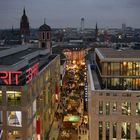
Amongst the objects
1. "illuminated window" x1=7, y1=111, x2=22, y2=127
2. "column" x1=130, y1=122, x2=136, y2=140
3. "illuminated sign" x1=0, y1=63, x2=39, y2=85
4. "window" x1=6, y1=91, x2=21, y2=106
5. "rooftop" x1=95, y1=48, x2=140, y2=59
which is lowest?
"column" x1=130, y1=122, x2=136, y2=140

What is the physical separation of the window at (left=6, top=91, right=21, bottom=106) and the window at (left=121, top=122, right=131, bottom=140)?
701 inches

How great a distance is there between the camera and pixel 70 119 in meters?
103

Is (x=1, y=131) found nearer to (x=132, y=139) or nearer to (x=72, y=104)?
(x=132, y=139)

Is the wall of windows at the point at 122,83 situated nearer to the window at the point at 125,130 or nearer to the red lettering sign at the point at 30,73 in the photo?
the window at the point at 125,130

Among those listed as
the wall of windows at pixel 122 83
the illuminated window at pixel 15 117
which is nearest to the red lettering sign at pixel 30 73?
the illuminated window at pixel 15 117

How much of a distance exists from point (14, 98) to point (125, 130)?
19178 mm

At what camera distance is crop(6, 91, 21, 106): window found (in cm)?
6347

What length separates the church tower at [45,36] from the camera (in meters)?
143

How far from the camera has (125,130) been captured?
61.9m

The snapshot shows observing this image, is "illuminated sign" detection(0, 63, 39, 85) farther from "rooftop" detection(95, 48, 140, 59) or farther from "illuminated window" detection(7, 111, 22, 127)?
"rooftop" detection(95, 48, 140, 59)

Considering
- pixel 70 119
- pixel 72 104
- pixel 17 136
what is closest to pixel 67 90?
pixel 72 104

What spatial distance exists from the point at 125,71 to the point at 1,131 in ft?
81.9


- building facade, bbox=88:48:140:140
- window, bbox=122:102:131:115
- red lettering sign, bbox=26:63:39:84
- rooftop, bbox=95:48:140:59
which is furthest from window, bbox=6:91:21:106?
rooftop, bbox=95:48:140:59

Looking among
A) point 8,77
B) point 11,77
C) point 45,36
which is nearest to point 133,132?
point 11,77
